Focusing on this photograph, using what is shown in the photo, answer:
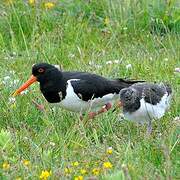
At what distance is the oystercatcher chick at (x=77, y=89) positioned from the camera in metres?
7.03

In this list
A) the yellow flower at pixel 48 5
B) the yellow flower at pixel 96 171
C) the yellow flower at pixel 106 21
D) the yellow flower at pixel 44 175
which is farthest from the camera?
the yellow flower at pixel 48 5

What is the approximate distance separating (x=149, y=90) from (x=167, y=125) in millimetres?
352

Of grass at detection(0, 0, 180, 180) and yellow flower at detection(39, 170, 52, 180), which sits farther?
grass at detection(0, 0, 180, 180)

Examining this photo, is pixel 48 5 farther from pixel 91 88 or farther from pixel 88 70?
pixel 91 88

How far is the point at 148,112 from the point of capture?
6484 millimetres

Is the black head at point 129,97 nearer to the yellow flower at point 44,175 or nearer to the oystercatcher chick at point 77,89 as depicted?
the oystercatcher chick at point 77,89

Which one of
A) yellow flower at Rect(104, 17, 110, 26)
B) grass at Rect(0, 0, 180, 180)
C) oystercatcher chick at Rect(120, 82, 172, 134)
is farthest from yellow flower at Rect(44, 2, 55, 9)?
oystercatcher chick at Rect(120, 82, 172, 134)

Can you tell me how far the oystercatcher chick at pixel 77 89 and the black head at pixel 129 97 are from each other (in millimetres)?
511

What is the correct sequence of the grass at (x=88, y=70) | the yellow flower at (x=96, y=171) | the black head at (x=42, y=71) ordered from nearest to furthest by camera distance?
the yellow flower at (x=96, y=171) < the grass at (x=88, y=70) < the black head at (x=42, y=71)

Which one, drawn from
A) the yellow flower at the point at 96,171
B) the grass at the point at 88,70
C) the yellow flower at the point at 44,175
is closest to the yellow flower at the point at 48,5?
the grass at the point at 88,70

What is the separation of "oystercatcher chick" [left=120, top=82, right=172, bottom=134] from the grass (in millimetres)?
169

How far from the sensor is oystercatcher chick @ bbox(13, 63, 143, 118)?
7.03m

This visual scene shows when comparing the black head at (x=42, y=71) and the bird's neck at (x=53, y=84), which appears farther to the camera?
the black head at (x=42, y=71)

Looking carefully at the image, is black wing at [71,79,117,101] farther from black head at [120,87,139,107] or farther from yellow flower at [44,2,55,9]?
yellow flower at [44,2,55,9]
